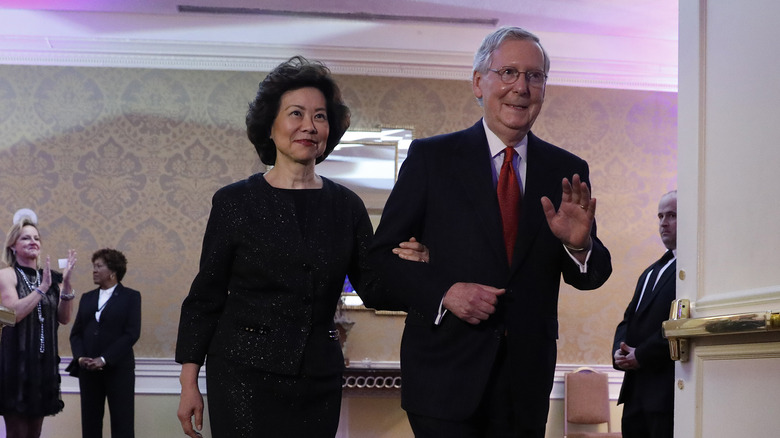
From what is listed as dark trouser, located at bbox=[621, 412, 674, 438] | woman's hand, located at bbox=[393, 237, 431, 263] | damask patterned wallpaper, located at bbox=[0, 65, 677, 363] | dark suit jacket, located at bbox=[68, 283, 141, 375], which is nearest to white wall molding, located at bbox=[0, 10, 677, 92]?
damask patterned wallpaper, located at bbox=[0, 65, 677, 363]

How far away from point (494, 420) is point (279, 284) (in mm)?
791

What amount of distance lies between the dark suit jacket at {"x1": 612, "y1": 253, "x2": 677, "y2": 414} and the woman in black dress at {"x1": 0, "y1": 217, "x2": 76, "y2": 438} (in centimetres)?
367

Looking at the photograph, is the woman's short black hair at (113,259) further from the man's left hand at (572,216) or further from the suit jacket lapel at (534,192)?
the man's left hand at (572,216)

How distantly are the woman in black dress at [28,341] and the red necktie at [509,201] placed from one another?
13.8 feet

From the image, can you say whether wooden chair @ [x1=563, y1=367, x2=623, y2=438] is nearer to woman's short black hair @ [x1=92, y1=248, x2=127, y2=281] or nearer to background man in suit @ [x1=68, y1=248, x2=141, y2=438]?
background man in suit @ [x1=68, y1=248, x2=141, y2=438]

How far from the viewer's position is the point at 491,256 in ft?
7.13

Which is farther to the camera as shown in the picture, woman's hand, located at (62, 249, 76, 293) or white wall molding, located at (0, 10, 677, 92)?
white wall molding, located at (0, 10, 677, 92)

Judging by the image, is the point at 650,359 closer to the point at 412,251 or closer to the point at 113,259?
the point at 412,251

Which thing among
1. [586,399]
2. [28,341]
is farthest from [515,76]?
[586,399]

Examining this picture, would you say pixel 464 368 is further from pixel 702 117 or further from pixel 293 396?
pixel 702 117

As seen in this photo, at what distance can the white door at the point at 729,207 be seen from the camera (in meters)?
1.72

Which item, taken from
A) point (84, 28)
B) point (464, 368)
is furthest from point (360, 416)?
point (464, 368)

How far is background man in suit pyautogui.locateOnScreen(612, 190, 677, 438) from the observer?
13.3 ft

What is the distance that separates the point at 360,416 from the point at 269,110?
4.72m
